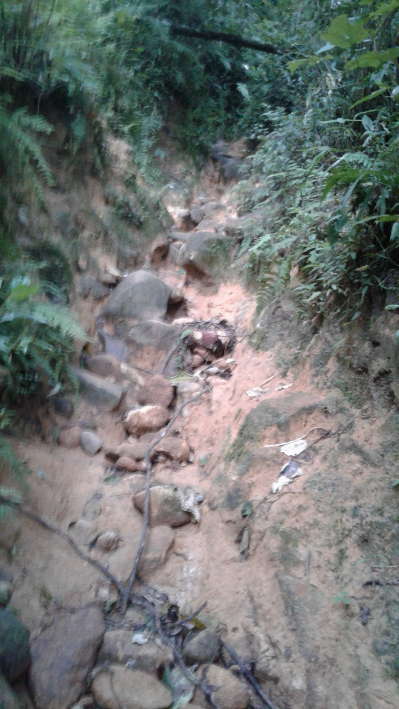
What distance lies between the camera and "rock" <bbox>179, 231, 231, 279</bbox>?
612 centimetres

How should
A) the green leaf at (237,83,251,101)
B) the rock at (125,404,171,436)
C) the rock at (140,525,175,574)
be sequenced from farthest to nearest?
the green leaf at (237,83,251,101) → the rock at (125,404,171,436) → the rock at (140,525,175,574)

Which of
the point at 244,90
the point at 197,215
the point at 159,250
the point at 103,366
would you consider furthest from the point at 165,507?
the point at 244,90

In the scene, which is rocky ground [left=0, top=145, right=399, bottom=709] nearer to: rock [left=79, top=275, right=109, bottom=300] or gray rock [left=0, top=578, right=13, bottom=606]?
gray rock [left=0, top=578, right=13, bottom=606]

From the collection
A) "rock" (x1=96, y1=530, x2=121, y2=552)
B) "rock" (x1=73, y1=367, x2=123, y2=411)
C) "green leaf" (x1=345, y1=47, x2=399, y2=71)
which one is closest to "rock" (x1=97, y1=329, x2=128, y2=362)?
"rock" (x1=73, y1=367, x2=123, y2=411)

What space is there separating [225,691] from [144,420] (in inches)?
88.5

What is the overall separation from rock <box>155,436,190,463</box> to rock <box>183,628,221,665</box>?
59.6 inches

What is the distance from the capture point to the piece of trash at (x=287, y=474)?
132 inches

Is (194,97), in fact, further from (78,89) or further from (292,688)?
(292,688)

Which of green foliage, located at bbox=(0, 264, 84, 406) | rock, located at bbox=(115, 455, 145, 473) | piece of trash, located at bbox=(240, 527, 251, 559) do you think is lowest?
rock, located at bbox=(115, 455, 145, 473)

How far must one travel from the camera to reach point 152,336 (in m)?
5.23

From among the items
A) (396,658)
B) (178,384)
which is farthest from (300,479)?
(178,384)

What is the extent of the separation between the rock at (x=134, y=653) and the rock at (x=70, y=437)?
1.64 m

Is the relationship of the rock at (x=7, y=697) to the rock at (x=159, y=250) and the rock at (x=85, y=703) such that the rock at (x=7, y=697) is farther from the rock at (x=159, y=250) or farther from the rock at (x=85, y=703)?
the rock at (x=159, y=250)

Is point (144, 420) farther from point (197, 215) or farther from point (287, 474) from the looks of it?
point (197, 215)
